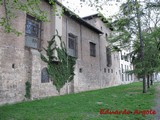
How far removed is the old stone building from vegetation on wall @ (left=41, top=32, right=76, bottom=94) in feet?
1.37

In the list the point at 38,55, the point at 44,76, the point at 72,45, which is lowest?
the point at 44,76

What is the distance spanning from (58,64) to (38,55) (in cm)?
236

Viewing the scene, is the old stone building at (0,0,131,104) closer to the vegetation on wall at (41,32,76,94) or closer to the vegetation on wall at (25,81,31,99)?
the vegetation on wall at (25,81,31,99)

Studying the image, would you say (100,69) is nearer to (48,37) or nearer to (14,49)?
(48,37)

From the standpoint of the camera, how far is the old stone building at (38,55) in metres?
10.2

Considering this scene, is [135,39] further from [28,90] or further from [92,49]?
[28,90]

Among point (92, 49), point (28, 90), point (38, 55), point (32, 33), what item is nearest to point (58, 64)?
point (38, 55)

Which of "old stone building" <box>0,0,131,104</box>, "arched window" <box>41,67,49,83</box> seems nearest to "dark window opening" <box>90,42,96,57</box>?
"old stone building" <box>0,0,131,104</box>

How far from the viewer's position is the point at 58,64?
47.3 feet

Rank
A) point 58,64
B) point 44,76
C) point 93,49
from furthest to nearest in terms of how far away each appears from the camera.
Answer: point 93,49 < point 58,64 < point 44,76

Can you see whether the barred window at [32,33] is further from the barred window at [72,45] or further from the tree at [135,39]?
the tree at [135,39]

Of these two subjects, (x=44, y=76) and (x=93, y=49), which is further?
(x=93, y=49)

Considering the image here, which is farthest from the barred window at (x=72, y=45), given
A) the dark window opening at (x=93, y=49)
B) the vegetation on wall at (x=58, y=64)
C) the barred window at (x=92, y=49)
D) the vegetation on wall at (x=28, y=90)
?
the vegetation on wall at (x=28, y=90)

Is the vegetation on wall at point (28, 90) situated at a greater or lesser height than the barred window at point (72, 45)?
lesser
